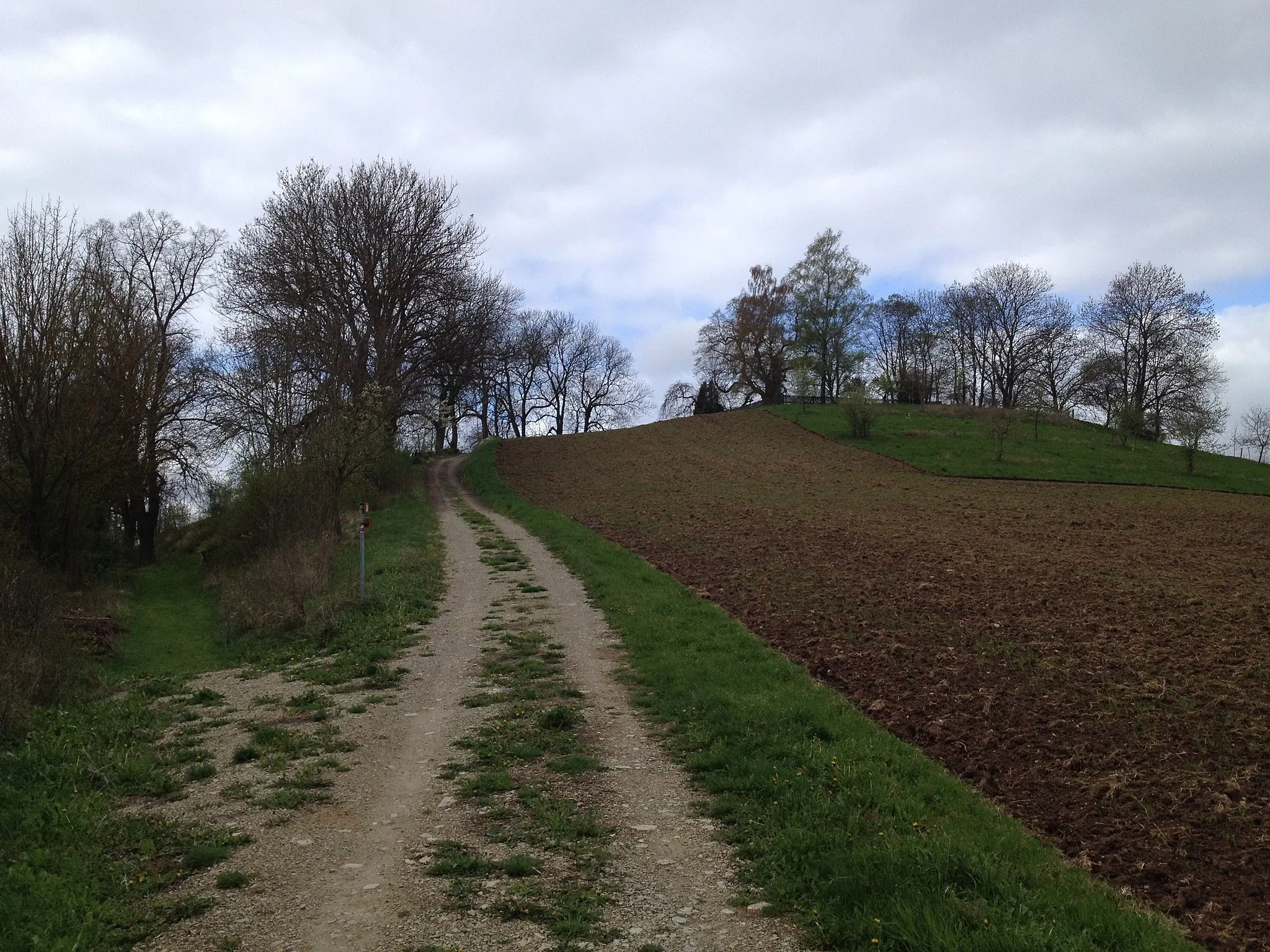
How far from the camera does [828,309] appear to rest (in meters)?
62.2

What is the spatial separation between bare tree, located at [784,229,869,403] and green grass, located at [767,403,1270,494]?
504cm

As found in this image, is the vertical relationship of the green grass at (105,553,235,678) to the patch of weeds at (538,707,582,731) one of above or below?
below

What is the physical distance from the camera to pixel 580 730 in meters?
8.46

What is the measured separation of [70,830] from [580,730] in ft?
13.9

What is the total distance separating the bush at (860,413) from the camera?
49.7 meters

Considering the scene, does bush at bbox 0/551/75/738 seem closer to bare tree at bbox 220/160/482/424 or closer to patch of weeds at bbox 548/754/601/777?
patch of weeds at bbox 548/754/601/777

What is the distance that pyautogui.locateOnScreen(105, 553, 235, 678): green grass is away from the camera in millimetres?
15625

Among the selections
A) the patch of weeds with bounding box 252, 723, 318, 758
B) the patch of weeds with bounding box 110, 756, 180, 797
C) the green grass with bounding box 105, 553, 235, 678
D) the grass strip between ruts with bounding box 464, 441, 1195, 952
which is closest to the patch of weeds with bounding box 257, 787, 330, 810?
the patch of weeds with bounding box 110, 756, 180, 797

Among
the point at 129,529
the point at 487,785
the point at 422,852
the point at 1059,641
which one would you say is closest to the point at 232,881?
the point at 422,852

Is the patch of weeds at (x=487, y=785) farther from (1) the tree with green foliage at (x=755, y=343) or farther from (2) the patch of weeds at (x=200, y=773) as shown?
(1) the tree with green foliage at (x=755, y=343)

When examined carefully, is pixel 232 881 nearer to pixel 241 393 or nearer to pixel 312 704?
pixel 312 704

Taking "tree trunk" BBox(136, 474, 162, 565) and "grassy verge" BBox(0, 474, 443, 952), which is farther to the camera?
→ "tree trunk" BBox(136, 474, 162, 565)

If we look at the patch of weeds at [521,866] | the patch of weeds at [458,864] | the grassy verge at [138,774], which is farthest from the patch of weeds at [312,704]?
the patch of weeds at [521,866]


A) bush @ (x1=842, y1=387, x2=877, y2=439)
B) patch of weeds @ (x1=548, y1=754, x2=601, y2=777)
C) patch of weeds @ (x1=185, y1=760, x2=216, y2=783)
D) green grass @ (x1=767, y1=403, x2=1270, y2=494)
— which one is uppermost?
bush @ (x1=842, y1=387, x2=877, y2=439)
